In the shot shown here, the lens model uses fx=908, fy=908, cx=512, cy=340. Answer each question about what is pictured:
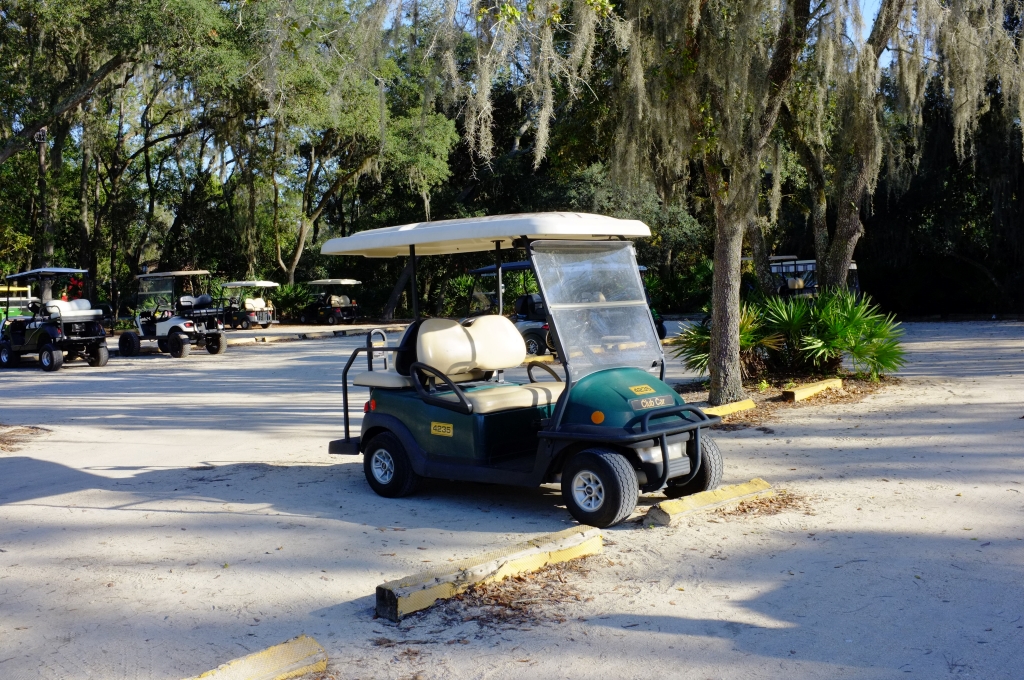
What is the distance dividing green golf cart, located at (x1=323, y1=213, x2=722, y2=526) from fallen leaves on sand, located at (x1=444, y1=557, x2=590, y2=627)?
0.84 meters

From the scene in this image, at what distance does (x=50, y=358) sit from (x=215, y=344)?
4173mm

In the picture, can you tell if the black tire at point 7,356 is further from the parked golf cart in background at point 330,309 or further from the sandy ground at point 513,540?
the parked golf cart in background at point 330,309

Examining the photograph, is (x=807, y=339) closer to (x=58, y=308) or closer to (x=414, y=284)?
(x=414, y=284)

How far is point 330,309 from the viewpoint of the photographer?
36.3 meters

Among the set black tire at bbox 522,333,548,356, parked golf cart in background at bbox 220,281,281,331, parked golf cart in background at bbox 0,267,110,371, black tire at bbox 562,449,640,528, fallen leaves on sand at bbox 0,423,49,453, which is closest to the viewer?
black tire at bbox 562,449,640,528

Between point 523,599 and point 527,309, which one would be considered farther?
point 527,309

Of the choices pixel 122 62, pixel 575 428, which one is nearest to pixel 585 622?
pixel 575 428

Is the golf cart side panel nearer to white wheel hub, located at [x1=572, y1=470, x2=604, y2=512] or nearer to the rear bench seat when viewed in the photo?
the rear bench seat

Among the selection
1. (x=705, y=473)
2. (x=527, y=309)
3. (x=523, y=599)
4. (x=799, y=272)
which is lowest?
(x=523, y=599)

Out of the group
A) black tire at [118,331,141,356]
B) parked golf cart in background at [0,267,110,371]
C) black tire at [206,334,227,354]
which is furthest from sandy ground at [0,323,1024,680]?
black tire at [118,331,141,356]

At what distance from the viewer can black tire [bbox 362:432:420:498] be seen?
6750mm

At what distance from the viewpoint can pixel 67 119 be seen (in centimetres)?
2953

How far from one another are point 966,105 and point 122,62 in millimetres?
21636

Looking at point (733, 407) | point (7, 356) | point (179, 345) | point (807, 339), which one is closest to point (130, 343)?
point (179, 345)
